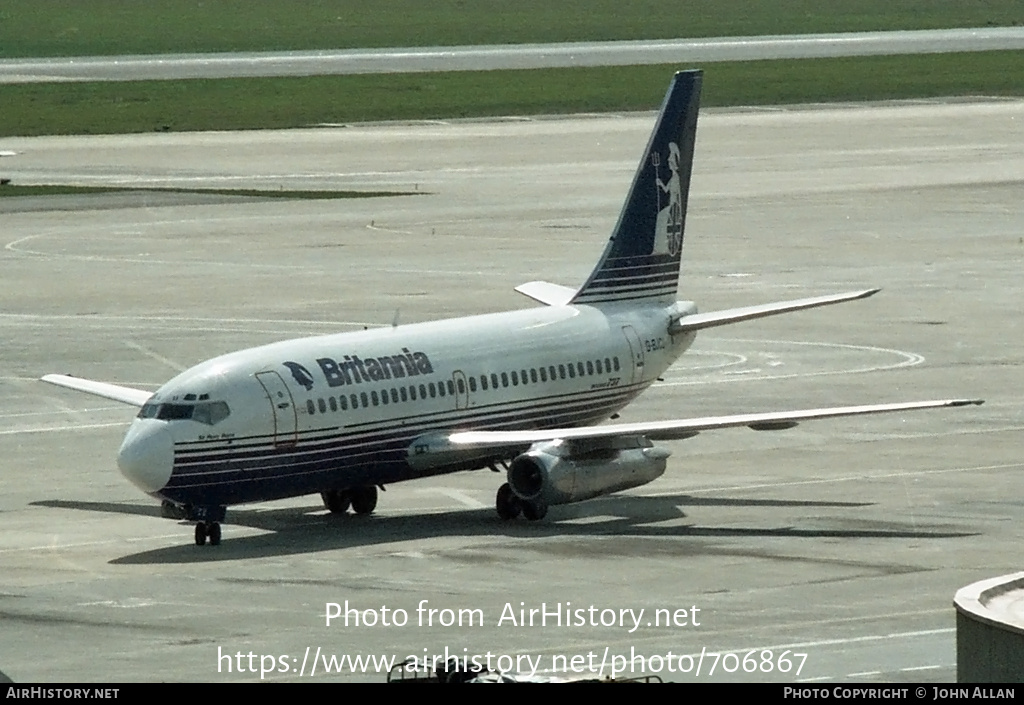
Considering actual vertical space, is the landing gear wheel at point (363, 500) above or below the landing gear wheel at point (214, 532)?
Result: below

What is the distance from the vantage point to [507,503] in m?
49.5

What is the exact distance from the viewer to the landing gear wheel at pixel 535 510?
4900 centimetres

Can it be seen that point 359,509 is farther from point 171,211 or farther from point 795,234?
point 171,211

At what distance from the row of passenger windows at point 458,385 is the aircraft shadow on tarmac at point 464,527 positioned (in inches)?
93.5

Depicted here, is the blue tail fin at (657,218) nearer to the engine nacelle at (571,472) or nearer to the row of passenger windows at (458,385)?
the row of passenger windows at (458,385)

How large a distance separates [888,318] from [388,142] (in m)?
68.4

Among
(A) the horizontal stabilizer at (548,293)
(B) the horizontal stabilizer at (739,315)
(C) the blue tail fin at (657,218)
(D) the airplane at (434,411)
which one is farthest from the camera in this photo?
(A) the horizontal stabilizer at (548,293)

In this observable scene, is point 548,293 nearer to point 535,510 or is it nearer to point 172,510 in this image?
point 535,510

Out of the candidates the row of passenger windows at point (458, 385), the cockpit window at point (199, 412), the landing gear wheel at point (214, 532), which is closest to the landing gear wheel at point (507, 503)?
the row of passenger windows at point (458, 385)

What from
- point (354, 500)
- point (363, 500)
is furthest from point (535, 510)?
point (354, 500)

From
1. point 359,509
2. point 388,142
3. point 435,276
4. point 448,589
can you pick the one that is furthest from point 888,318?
point 388,142

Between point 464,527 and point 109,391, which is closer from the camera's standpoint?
point 464,527

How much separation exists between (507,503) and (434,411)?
245 cm

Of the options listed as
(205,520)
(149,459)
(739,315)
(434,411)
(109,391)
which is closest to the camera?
(149,459)
